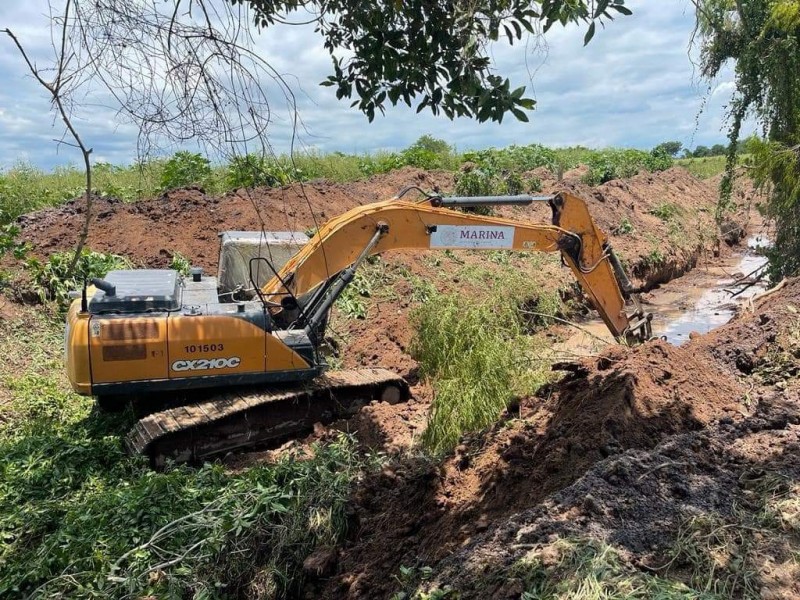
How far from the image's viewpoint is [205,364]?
20.4 feet

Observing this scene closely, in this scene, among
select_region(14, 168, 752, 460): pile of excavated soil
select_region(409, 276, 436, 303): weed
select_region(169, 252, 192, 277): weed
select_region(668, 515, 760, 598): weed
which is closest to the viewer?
select_region(668, 515, 760, 598): weed

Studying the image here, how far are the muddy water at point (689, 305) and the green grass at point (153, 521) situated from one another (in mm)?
6002

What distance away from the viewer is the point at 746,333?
6.18 meters

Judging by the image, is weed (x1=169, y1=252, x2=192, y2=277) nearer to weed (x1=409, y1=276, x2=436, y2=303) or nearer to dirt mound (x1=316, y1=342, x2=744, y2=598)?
weed (x1=409, y1=276, x2=436, y2=303)

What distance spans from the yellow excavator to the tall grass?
91 centimetres

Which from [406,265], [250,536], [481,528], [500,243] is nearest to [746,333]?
[500,243]

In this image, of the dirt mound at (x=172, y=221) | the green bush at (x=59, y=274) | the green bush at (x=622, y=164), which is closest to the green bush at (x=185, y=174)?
the dirt mound at (x=172, y=221)

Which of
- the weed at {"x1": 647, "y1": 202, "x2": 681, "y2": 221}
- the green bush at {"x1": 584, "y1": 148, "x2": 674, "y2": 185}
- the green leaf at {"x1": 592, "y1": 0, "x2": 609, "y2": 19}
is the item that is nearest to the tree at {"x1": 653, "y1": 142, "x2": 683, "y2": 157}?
the green bush at {"x1": 584, "y1": 148, "x2": 674, "y2": 185}

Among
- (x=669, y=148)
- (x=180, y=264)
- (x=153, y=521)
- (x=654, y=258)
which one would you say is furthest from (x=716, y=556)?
(x=669, y=148)

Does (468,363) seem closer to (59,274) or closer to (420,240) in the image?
(420,240)

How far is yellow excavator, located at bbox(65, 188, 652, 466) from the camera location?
19.6 ft

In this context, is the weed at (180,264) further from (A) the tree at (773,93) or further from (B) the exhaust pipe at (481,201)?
(A) the tree at (773,93)

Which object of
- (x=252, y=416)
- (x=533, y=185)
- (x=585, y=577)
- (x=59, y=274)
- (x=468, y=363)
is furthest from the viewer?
(x=533, y=185)

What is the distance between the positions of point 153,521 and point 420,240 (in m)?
3.78
